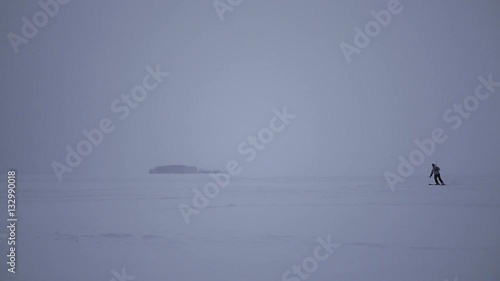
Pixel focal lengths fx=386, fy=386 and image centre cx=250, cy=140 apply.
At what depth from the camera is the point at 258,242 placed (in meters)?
7.67

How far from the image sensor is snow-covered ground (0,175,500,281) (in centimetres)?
577

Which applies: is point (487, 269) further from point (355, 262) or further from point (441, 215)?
point (441, 215)

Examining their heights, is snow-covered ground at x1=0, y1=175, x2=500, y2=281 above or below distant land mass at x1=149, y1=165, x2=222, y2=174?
below

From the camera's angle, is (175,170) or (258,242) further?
(175,170)

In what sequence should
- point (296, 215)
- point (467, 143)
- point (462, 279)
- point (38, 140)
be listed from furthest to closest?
point (38, 140) → point (467, 143) → point (296, 215) → point (462, 279)

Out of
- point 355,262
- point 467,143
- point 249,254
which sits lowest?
point 355,262

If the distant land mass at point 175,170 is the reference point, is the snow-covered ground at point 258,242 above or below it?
below

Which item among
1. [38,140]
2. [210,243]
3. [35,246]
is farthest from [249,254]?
[38,140]

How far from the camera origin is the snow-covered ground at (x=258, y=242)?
5.77 meters

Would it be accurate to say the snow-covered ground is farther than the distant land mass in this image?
No

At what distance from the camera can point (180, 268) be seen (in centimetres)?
600

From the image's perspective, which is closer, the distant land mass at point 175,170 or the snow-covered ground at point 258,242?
the snow-covered ground at point 258,242

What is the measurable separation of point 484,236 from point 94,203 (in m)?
12.0

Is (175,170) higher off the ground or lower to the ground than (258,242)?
higher
